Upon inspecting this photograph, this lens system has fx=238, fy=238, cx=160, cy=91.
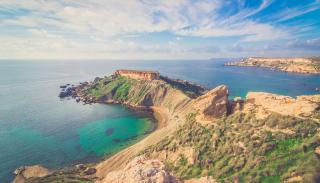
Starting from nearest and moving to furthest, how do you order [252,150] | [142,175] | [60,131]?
[142,175]
[252,150]
[60,131]

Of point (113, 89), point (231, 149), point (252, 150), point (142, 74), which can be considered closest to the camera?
point (252, 150)

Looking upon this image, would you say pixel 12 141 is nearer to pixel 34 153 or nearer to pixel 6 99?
pixel 34 153

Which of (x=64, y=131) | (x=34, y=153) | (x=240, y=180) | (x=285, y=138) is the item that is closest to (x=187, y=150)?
(x=240, y=180)

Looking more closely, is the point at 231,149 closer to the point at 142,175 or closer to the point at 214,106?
the point at 214,106

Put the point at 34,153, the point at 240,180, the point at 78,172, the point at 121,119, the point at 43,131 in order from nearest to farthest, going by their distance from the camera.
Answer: the point at 240,180, the point at 78,172, the point at 34,153, the point at 43,131, the point at 121,119

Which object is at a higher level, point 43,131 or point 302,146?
point 302,146

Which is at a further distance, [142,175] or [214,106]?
[214,106]

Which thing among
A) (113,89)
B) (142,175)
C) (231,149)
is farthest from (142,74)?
(142,175)

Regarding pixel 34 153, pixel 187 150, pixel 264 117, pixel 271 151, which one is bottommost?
pixel 34 153
